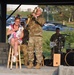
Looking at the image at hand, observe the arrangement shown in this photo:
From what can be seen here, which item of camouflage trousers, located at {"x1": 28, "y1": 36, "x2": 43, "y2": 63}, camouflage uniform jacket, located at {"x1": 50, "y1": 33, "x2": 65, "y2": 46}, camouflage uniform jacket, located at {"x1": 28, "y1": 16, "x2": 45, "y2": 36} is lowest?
camouflage trousers, located at {"x1": 28, "y1": 36, "x2": 43, "y2": 63}

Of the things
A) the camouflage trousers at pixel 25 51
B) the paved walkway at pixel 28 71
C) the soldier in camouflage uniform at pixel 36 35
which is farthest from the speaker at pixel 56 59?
the paved walkway at pixel 28 71

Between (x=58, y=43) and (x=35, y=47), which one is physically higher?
(x=58, y=43)

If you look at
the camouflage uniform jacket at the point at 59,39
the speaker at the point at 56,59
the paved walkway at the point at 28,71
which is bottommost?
the paved walkway at the point at 28,71

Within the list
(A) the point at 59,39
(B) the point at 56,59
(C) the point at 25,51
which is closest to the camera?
(C) the point at 25,51

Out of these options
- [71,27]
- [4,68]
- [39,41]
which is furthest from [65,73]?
[71,27]

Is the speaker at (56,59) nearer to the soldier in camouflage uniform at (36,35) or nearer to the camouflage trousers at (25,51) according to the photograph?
the camouflage trousers at (25,51)

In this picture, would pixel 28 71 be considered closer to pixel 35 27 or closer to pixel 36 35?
pixel 36 35

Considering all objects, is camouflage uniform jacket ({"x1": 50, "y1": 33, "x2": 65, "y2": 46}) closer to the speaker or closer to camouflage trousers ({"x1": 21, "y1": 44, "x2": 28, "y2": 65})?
the speaker

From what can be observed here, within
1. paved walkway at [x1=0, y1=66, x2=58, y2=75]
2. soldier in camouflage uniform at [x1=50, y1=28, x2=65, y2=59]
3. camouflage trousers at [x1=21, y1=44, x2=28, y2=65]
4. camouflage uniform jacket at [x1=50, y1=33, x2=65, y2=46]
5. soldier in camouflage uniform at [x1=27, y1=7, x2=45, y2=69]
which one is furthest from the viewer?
camouflage uniform jacket at [x1=50, y1=33, x2=65, y2=46]

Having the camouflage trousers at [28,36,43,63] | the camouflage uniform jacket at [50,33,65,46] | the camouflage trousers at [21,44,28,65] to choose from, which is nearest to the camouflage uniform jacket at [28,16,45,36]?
the camouflage trousers at [28,36,43,63]

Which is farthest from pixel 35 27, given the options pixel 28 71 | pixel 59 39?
pixel 59 39

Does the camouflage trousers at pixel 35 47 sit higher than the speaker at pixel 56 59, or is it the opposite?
the camouflage trousers at pixel 35 47

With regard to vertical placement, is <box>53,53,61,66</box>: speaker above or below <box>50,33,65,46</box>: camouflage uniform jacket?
below

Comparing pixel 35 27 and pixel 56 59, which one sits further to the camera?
pixel 56 59
